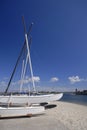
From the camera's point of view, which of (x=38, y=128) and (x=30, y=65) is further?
(x=30, y=65)

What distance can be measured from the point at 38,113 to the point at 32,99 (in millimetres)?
8133

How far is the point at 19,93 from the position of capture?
27.9 meters

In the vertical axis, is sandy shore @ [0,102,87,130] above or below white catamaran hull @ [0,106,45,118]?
below

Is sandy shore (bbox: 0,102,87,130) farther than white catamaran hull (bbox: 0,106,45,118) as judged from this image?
No

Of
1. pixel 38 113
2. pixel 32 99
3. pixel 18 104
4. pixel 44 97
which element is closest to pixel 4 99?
pixel 18 104

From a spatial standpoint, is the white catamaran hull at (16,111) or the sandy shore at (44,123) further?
the white catamaran hull at (16,111)

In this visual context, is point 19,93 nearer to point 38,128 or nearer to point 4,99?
point 4,99

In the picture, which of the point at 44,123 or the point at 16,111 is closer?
the point at 44,123

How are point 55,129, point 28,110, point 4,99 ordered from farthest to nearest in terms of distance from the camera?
point 4,99 → point 28,110 → point 55,129

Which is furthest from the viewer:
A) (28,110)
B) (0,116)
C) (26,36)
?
(26,36)

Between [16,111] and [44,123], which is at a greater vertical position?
[16,111]

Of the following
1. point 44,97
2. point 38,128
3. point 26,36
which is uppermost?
point 26,36

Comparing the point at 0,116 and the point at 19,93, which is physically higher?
the point at 19,93

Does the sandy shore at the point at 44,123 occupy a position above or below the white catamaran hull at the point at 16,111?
below
